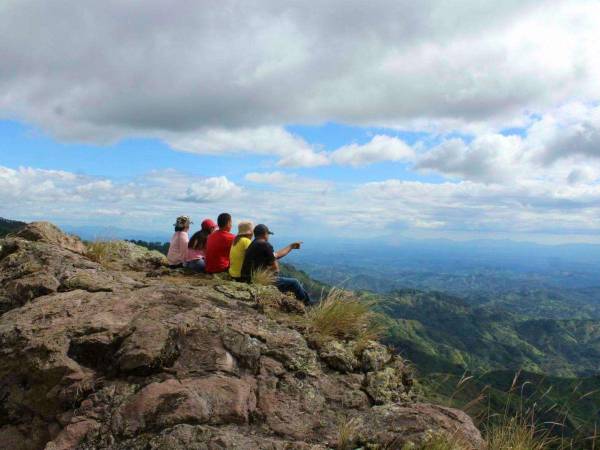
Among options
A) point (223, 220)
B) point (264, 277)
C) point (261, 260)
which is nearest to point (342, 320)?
point (264, 277)

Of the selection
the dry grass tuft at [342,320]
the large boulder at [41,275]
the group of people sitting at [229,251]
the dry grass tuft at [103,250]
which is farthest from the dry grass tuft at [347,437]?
the dry grass tuft at [103,250]

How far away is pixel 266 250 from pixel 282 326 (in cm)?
511

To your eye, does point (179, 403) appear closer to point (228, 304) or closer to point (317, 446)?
point (317, 446)

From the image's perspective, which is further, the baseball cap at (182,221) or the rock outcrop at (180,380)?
the baseball cap at (182,221)

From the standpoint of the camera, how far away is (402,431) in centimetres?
538

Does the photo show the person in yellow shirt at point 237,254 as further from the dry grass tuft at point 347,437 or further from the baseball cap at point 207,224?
the dry grass tuft at point 347,437

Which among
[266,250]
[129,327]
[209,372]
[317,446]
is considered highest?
[266,250]

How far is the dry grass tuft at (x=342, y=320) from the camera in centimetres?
893

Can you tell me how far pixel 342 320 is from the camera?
9141mm

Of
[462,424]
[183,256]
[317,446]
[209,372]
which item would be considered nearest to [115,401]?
[209,372]

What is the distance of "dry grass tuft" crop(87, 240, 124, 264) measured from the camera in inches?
527

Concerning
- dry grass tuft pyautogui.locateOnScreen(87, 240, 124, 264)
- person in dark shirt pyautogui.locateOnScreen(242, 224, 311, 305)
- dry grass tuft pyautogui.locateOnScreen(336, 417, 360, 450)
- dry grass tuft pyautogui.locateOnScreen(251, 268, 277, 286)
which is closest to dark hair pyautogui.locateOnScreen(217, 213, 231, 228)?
person in dark shirt pyautogui.locateOnScreen(242, 224, 311, 305)

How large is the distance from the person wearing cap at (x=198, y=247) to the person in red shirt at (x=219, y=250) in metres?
0.70

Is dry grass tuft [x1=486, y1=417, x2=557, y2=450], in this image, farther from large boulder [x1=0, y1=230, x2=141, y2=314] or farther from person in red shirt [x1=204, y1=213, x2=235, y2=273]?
person in red shirt [x1=204, y1=213, x2=235, y2=273]
